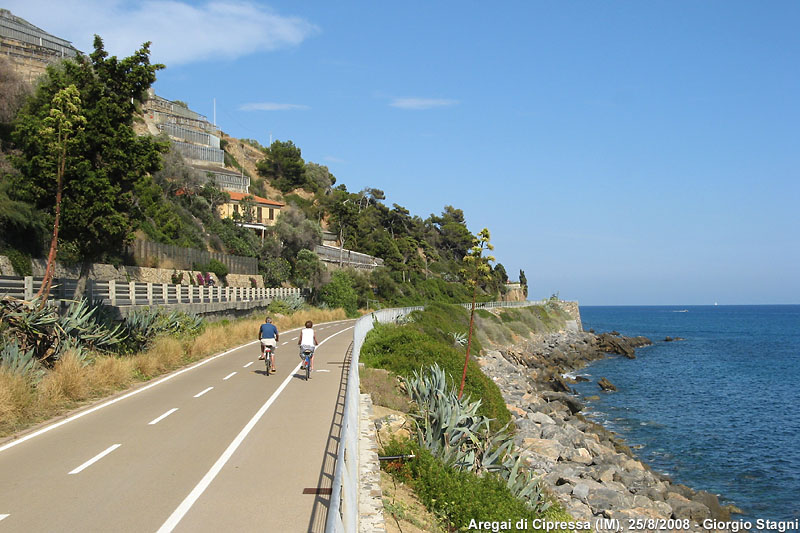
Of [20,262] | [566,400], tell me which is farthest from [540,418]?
[20,262]

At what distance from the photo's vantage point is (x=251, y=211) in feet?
234

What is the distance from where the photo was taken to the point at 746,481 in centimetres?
2172

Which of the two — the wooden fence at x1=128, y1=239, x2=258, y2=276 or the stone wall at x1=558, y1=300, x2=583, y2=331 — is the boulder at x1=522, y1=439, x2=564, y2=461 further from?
the stone wall at x1=558, y1=300, x2=583, y2=331

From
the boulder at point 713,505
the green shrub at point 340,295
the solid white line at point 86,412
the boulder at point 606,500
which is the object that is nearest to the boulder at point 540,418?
the boulder at point 713,505

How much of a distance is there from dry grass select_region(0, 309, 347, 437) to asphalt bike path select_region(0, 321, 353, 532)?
0.72m

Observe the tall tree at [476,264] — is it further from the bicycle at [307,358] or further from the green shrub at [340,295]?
the green shrub at [340,295]

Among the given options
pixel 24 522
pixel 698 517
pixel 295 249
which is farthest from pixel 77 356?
pixel 295 249

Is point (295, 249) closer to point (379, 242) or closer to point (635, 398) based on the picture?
point (379, 242)

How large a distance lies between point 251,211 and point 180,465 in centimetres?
6415

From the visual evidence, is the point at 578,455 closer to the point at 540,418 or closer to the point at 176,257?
the point at 540,418

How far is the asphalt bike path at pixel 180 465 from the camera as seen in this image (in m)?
6.96

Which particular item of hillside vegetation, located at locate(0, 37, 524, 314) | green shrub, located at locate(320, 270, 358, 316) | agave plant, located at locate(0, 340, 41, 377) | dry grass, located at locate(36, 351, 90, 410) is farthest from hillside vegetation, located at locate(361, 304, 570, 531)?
green shrub, located at locate(320, 270, 358, 316)

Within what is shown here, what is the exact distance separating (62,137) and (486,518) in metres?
17.2

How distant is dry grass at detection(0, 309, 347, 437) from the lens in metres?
11.6
